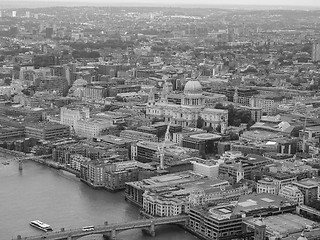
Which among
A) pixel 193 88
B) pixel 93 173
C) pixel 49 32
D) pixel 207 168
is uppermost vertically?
pixel 193 88

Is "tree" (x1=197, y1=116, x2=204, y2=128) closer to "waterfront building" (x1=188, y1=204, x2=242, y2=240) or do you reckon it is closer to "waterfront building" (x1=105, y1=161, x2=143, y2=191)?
"waterfront building" (x1=105, y1=161, x2=143, y2=191)

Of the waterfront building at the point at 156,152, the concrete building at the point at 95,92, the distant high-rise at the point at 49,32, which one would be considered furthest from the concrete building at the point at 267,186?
the distant high-rise at the point at 49,32

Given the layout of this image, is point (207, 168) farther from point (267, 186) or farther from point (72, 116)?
point (72, 116)

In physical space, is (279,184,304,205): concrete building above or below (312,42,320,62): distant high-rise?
above

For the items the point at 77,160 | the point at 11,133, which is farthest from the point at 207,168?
the point at 11,133

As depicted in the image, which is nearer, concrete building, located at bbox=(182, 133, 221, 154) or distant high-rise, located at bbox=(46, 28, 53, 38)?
concrete building, located at bbox=(182, 133, 221, 154)

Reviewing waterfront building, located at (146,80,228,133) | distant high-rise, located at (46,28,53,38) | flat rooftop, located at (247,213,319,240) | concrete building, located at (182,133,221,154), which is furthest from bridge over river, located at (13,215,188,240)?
distant high-rise, located at (46,28,53,38)

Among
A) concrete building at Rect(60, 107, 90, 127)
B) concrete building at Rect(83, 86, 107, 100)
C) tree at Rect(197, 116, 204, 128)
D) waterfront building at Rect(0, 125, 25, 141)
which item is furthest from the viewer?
concrete building at Rect(83, 86, 107, 100)

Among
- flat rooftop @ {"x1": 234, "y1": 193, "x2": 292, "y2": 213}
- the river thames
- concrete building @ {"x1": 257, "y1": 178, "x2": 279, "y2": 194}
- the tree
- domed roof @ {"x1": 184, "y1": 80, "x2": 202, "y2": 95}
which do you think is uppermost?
domed roof @ {"x1": 184, "y1": 80, "x2": 202, "y2": 95}
